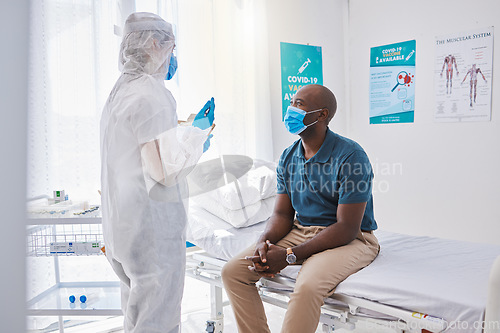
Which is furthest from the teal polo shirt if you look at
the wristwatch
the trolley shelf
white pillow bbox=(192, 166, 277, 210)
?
the trolley shelf

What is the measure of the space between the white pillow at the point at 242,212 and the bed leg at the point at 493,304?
4.73 ft

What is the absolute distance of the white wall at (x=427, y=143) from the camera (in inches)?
123

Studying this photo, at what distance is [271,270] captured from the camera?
1840 mm

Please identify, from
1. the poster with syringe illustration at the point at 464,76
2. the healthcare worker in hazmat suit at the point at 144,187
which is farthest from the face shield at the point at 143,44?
the poster with syringe illustration at the point at 464,76

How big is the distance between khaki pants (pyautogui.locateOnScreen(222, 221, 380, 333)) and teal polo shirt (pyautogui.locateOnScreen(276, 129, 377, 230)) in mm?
88

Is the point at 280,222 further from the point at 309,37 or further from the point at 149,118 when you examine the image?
the point at 309,37

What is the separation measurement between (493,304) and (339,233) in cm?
70

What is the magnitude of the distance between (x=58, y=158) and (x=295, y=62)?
86.7 inches

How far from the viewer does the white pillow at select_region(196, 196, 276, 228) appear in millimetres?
2471

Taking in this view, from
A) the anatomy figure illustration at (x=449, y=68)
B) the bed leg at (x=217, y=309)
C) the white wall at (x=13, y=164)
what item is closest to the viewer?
the white wall at (x=13, y=164)

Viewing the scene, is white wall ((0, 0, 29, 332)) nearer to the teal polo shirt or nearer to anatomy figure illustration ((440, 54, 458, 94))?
the teal polo shirt

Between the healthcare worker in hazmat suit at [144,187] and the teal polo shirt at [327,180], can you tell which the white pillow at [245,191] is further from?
the healthcare worker in hazmat suit at [144,187]

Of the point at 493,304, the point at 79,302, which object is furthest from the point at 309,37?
the point at 493,304

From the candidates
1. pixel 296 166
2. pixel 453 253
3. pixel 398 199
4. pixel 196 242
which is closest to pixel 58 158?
pixel 196 242
